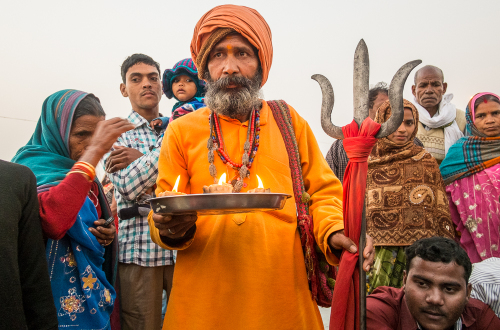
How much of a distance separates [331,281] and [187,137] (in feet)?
3.49

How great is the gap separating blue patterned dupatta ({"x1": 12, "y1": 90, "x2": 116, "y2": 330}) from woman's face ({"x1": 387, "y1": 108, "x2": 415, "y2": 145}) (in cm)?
279

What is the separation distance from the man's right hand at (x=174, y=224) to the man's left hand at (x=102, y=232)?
889mm

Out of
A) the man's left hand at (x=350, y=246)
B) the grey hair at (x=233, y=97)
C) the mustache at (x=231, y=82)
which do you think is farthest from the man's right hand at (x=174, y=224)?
the mustache at (x=231, y=82)

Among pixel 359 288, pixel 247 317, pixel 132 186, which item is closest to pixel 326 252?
pixel 359 288

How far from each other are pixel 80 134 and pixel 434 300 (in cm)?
237

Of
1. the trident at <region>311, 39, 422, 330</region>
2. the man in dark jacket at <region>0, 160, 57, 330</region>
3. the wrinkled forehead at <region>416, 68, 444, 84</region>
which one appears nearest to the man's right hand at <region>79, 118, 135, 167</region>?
the man in dark jacket at <region>0, 160, 57, 330</region>

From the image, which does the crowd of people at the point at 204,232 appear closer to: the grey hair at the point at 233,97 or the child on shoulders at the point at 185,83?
the grey hair at the point at 233,97

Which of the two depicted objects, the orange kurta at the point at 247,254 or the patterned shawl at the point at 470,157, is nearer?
the orange kurta at the point at 247,254

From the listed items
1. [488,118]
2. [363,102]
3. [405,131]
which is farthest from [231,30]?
[488,118]

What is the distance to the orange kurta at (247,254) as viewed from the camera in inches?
79.0

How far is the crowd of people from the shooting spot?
1.90 m

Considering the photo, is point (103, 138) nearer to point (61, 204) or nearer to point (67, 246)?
point (61, 204)

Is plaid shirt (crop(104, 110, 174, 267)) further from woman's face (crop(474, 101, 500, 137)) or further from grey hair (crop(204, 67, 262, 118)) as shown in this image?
woman's face (crop(474, 101, 500, 137))

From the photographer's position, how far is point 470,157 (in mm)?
4156
